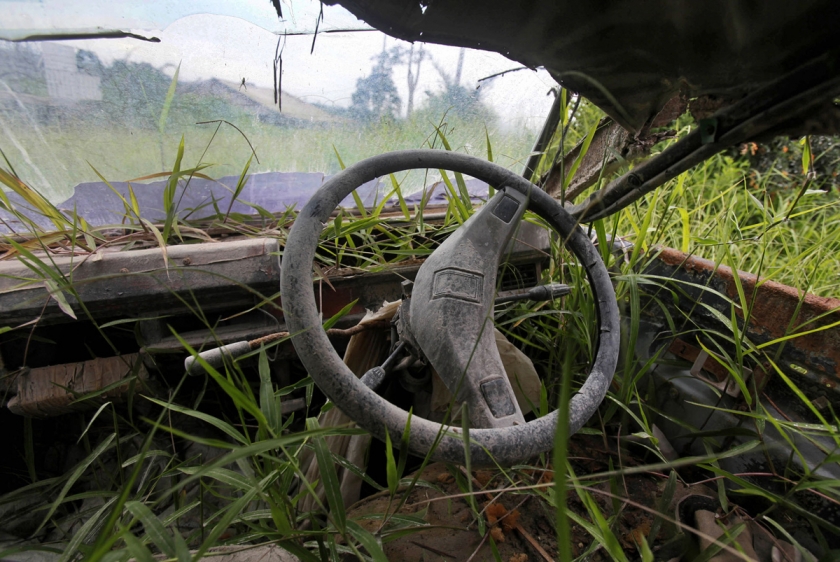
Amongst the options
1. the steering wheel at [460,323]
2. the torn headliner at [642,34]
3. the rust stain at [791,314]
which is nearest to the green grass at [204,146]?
the steering wheel at [460,323]

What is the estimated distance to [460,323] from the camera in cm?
85

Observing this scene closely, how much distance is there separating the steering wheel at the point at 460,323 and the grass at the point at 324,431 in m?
0.08

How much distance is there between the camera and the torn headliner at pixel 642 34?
0.62 meters

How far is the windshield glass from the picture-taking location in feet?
3.78

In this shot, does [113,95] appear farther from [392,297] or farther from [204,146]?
[392,297]

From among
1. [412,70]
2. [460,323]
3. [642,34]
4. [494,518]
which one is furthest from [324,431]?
[412,70]

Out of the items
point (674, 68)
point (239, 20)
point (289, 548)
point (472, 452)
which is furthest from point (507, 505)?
point (239, 20)

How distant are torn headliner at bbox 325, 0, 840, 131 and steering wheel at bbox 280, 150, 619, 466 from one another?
0.92 ft

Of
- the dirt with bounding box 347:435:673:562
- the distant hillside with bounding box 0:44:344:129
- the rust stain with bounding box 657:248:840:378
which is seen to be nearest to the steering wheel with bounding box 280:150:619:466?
the dirt with bounding box 347:435:673:562

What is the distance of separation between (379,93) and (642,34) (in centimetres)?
98

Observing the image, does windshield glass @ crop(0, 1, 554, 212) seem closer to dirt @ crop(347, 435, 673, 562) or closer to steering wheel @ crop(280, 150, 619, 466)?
steering wheel @ crop(280, 150, 619, 466)

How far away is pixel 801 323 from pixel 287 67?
5.74ft

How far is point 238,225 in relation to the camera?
1.47 meters

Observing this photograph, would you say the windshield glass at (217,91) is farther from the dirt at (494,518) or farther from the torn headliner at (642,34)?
the dirt at (494,518)
